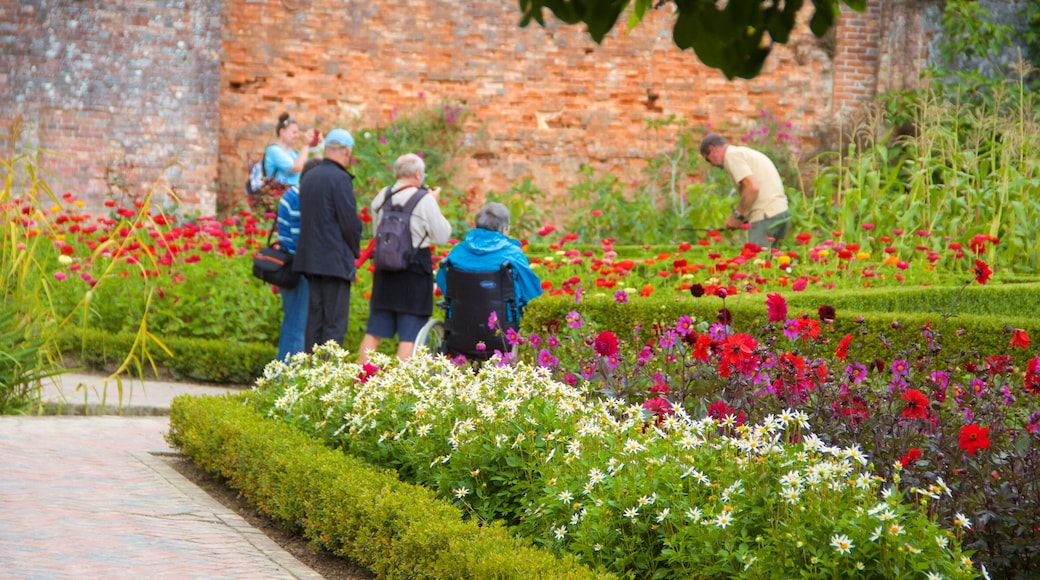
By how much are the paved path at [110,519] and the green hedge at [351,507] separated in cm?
14

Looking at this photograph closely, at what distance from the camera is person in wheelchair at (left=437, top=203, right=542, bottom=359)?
7.21 meters

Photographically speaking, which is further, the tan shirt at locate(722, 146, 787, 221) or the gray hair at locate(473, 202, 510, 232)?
the tan shirt at locate(722, 146, 787, 221)

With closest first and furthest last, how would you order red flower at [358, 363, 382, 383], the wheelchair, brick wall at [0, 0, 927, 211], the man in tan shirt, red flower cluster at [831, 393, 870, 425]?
red flower cluster at [831, 393, 870, 425], red flower at [358, 363, 382, 383], the wheelchair, the man in tan shirt, brick wall at [0, 0, 927, 211]

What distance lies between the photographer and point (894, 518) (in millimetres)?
2895

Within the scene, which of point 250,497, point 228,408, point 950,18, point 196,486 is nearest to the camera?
point 250,497

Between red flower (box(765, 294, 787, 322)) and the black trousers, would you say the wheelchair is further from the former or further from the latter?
red flower (box(765, 294, 787, 322))

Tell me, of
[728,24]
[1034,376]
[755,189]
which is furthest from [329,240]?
[728,24]

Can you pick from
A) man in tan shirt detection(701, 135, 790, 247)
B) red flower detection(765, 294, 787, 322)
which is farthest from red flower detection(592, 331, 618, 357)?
man in tan shirt detection(701, 135, 790, 247)

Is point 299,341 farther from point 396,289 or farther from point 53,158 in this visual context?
point 53,158

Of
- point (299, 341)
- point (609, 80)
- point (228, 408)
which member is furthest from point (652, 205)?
point (228, 408)

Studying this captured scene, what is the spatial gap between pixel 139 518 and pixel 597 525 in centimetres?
190

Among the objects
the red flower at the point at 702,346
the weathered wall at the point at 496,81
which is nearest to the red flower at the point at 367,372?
the red flower at the point at 702,346

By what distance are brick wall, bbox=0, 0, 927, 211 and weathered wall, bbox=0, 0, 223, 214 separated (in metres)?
0.01

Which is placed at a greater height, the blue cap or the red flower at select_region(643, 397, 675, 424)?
the blue cap
